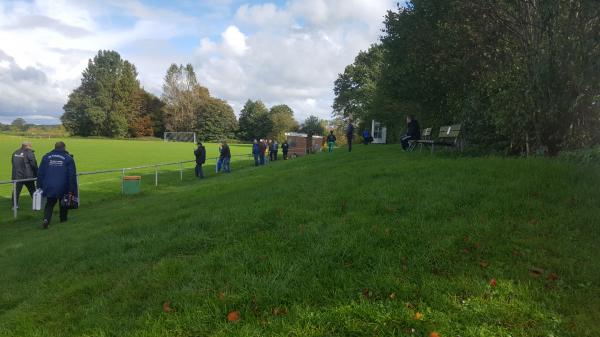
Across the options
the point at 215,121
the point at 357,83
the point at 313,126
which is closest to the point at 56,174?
the point at 357,83

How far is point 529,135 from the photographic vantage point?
9680 mm

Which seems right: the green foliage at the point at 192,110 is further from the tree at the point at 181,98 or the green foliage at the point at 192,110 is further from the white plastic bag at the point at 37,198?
the white plastic bag at the point at 37,198

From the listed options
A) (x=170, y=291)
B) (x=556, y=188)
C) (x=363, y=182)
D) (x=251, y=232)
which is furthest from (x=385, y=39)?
(x=170, y=291)

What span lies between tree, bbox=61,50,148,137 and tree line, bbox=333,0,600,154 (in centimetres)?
7379

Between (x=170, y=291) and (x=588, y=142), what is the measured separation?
9.67m

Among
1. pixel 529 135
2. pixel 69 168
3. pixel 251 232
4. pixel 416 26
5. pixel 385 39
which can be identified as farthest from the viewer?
pixel 385 39

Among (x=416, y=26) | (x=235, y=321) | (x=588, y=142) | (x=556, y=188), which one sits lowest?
(x=235, y=321)

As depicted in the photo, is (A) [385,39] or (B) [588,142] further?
(A) [385,39]

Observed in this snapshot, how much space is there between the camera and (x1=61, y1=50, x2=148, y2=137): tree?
82.4 m

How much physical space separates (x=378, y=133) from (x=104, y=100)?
62594mm

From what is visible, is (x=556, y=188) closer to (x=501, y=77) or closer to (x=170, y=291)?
(x=170, y=291)

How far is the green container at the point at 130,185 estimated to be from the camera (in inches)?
588

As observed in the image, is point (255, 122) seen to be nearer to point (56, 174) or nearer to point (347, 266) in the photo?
point (56, 174)

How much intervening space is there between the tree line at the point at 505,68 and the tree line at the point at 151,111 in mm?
62931
